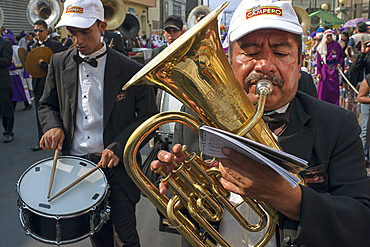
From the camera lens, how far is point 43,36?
218 inches

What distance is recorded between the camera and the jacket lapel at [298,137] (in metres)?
1.32

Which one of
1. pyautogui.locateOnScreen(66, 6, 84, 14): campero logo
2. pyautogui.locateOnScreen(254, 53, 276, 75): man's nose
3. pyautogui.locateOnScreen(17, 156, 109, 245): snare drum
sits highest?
pyautogui.locateOnScreen(66, 6, 84, 14): campero logo

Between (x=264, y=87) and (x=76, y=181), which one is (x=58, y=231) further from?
(x=264, y=87)

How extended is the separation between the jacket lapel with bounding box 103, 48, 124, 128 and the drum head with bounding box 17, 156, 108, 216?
1.16 ft

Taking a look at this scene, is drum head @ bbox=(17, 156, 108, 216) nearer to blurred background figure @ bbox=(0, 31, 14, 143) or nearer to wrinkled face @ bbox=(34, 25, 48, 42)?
wrinkled face @ bbox=(34, 25, 48, 42)

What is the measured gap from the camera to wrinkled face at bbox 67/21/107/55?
228 cm

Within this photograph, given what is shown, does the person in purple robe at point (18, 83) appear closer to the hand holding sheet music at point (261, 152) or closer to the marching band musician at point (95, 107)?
the marching band musician at point (95, 107)

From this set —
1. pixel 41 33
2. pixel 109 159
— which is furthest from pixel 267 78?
pixel 41 33

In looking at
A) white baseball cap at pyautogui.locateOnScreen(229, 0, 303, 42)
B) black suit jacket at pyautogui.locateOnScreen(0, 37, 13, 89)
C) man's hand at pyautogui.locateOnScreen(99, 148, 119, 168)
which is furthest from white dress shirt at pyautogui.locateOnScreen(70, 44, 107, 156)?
black suit jacket at pyautogui.locateOnScreen(0, 37, 13, 89)

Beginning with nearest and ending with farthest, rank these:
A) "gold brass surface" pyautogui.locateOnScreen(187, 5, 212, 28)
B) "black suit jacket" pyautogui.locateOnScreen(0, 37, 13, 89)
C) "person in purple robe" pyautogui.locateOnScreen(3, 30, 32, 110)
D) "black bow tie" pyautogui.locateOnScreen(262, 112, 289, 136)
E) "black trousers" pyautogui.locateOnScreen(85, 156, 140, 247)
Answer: "black bow tie" pyautogui.locateOnScreen(262, 112, 289, 136) < "black trousers" pyautogui.locateOnScreen(85, 156, 140, 247) < "black suit jacket" pyautogui.locateOnScreen(0, 37, 13, 89) < "person in purple robe" pyautogui.locateOnScreen(3, 30, 32, 110) < "gold brass surface" pyautogui.locateOnScreen(187, 5, 212, 28)

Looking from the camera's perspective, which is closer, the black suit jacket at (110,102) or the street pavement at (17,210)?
the black suit jacket at (110,102)

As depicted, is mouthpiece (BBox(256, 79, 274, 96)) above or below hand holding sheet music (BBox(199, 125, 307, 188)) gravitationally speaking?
above

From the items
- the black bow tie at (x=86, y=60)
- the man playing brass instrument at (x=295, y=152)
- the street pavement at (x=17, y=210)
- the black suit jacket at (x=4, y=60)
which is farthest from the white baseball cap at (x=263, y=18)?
the black suit jacket at (x=4, y=60)

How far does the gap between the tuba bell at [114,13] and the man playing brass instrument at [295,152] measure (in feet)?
23.6
